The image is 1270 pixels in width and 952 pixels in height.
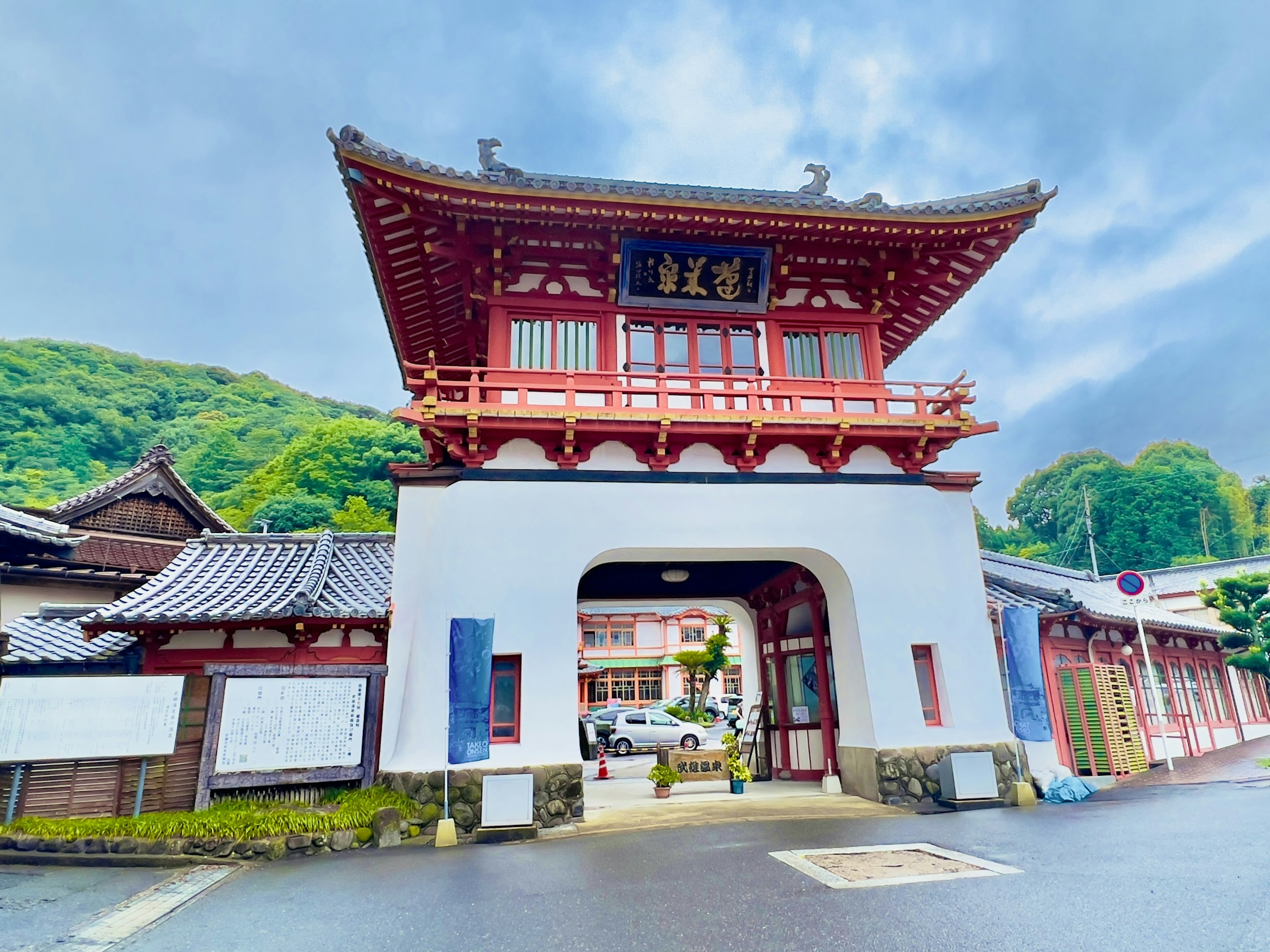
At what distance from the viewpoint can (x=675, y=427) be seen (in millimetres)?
10039

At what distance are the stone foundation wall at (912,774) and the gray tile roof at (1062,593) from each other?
3598 millimetres

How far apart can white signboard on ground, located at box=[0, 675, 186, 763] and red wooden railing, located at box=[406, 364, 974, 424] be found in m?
4.85

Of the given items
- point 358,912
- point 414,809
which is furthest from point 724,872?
point 414,809

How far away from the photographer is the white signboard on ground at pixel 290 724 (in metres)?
8.45

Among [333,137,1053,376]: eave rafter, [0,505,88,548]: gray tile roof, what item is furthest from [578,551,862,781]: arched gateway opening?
[0,505,88,548]: gray tile roof

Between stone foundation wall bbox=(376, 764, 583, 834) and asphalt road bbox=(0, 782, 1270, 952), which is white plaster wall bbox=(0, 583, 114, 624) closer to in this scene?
stone foundation wall bbox=(376, 764, 583, 834)

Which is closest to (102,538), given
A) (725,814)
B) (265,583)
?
(265,583)

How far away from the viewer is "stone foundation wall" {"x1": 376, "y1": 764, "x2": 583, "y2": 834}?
8.48 meters

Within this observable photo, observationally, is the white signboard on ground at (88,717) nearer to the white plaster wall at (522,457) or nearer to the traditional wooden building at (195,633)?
the traditional wooden building at (195,633)

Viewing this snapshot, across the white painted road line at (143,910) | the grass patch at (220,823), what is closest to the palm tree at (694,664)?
the grass patch at (220,823)

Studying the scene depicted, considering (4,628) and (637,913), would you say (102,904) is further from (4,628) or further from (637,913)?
(4,628)

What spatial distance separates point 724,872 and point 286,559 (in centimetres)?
922

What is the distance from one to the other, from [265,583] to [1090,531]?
32970 mm

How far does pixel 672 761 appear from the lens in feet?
41.3
